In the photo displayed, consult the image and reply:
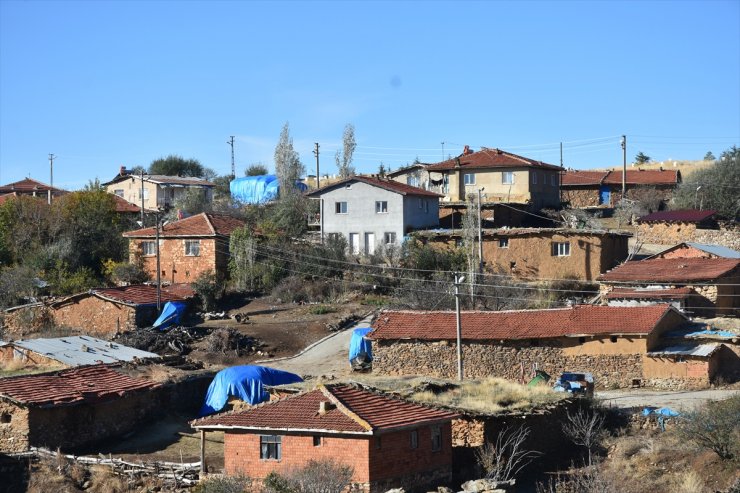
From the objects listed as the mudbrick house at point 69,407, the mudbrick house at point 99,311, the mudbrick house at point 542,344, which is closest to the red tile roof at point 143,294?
the mudbrick house at point 99,311

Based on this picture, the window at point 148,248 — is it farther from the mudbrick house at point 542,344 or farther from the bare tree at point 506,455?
the bare tree at point 506,455

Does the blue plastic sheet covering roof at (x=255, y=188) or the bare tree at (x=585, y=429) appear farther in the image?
the blue plastic sheet covering roof at (x=255, y=188)

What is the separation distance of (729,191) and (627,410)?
123 ft

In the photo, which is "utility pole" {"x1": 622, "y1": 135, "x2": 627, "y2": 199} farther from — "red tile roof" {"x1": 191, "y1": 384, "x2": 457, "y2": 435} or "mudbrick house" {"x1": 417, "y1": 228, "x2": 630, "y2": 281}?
"red tile roof" {"x1": 191, "y1": 384, "x2": 457, "y2": 435}

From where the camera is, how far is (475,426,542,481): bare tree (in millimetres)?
27672

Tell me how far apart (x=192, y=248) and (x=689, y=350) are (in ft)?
88.6

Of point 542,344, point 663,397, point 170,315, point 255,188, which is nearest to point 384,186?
point 170,315

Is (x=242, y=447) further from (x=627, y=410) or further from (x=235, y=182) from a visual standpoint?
(x=235, y=182)

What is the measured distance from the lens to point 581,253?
51.0 meters

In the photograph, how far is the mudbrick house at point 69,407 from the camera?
31781 mm

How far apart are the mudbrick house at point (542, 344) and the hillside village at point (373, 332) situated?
81mm

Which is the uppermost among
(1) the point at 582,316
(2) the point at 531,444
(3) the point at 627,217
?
(3) the point at 627,217

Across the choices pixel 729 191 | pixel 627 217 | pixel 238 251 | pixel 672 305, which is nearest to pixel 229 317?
pixel 238 251

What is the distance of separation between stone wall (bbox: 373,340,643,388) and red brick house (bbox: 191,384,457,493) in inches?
433
